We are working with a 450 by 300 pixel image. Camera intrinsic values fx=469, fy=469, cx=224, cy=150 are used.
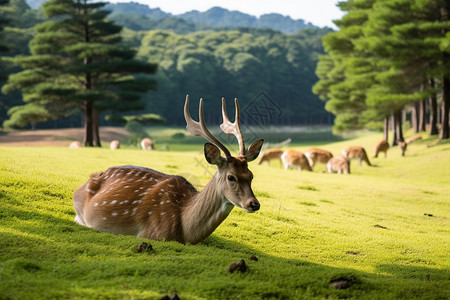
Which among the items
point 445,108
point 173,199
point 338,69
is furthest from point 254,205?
point 338,69

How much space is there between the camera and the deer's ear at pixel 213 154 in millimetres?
3854

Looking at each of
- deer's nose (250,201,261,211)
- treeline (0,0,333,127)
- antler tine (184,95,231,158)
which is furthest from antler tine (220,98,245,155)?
treeline (0,0,333,127)

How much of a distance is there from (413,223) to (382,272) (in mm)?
3391

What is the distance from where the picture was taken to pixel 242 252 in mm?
4492

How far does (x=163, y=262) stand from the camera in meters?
3.30

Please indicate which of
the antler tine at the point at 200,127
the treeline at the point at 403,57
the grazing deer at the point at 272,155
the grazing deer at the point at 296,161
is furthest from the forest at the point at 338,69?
the antler tine at the point at 200,127

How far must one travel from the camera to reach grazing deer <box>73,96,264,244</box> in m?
3.88

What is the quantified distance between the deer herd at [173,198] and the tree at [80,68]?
53.7 ft

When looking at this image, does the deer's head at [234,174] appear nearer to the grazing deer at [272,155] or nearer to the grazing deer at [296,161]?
the grazing deer at [296,161]

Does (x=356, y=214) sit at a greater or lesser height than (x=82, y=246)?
lesser

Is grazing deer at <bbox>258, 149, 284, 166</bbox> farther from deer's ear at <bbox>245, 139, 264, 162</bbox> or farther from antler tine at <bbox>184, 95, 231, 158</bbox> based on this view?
deer's ear at <bbox>245, 139, 264, 162</bbox>

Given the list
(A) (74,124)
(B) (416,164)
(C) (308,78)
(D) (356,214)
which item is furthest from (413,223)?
(C) (308,78)

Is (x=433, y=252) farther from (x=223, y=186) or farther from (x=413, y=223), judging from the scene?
(x=223, y=186)

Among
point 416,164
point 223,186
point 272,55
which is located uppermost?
point 272,55
